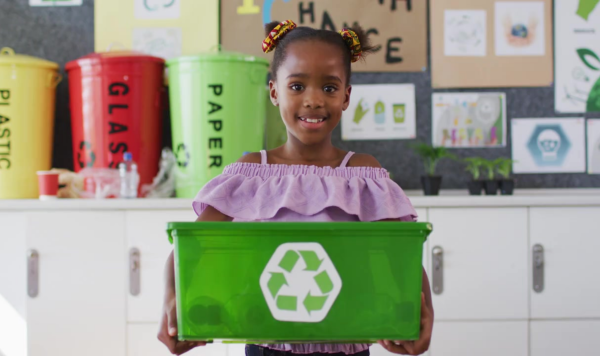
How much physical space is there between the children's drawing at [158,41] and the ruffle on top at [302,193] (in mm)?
1181

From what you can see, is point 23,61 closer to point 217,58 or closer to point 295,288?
point 217,58

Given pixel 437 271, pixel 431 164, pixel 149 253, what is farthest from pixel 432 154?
pixel 149 253

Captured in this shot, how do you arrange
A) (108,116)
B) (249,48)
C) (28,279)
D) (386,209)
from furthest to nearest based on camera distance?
(249,48) < (108,116) < (28,279) < (386,209)

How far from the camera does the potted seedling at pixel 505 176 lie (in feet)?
6.10

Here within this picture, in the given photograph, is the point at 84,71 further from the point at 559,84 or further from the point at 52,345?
the point at 559,84

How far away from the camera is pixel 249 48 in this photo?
204 cm

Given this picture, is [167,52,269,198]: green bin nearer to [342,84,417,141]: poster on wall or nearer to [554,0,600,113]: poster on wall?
[342,84,417,141]: poster on wall

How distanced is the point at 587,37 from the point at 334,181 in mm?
1511

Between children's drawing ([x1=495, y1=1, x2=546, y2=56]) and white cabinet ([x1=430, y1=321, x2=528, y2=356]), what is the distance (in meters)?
0.91

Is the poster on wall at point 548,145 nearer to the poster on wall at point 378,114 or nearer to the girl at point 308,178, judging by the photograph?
the poster on wall at point 378,114

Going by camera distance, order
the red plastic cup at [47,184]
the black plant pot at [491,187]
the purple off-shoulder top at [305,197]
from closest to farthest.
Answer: the purple off-shoulder top at [305,197], the red plastic cup at [47,184], the black plant pot at [491,187]

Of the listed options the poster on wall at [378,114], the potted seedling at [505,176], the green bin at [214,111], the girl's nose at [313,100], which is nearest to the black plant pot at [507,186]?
the potted seedling at [505,176]

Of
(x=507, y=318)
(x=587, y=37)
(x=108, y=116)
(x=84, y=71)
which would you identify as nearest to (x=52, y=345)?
(x=108, y=116)

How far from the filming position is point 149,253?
5.42 ft
